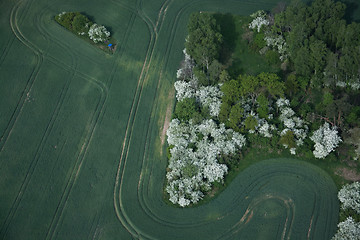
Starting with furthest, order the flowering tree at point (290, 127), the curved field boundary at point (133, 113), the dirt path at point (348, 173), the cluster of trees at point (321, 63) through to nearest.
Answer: the cluster of trees at point (321, 63) → the flowering tree at point (290, 127) → the curved field boundary at point (133, 113) → the dirt path at point (348, 173)

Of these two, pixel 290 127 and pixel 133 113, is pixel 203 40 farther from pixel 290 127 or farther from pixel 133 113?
pixel 290 127

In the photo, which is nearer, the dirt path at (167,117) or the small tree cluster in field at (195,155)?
the small tree cluster in field at (195,155)

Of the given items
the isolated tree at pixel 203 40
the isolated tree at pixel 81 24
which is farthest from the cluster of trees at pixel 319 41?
the isolated tree at pixel 81 24

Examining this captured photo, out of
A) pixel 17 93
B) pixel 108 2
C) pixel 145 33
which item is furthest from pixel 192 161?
pixel 108 2

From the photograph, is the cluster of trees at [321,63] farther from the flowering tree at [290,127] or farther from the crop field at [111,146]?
the crop field at [111,146]

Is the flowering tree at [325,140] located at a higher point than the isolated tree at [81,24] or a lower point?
lower

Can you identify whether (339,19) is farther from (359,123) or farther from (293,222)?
(293,222)
